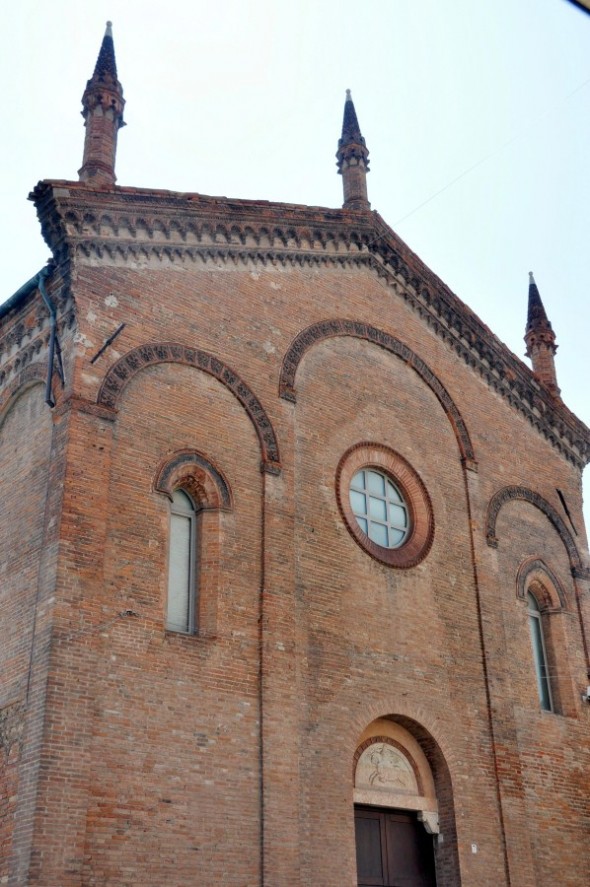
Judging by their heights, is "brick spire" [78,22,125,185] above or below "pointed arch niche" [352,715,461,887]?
above

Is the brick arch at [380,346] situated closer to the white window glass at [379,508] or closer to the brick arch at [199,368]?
the brick arch at [199,368]

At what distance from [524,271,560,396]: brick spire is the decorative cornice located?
2.35ft

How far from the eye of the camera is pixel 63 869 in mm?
10250

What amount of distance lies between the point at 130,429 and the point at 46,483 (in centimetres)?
123

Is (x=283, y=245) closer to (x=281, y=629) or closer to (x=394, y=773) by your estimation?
(x=281, y=629)

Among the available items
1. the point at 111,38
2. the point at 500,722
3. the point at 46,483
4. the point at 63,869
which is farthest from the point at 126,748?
the point at 111,38

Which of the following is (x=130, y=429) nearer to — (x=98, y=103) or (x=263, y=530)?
(x=263, y=530)

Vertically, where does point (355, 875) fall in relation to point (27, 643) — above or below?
below

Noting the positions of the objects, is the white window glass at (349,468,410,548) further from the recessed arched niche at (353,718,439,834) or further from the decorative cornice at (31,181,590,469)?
the decorative cornice at (31,181,590,469)

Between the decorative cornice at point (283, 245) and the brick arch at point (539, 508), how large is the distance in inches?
60.2

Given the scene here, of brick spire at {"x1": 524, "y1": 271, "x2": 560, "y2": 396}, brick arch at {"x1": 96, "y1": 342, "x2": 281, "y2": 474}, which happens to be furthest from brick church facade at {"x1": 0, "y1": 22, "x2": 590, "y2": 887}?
brick spire at {"x1": 524, "y1": 271, "x2": 560, "y2": 396}

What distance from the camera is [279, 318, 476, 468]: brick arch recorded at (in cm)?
1519

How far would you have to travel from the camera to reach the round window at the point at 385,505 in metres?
15.2

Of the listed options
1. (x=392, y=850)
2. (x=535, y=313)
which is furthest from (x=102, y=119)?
(x=392, y=850)
